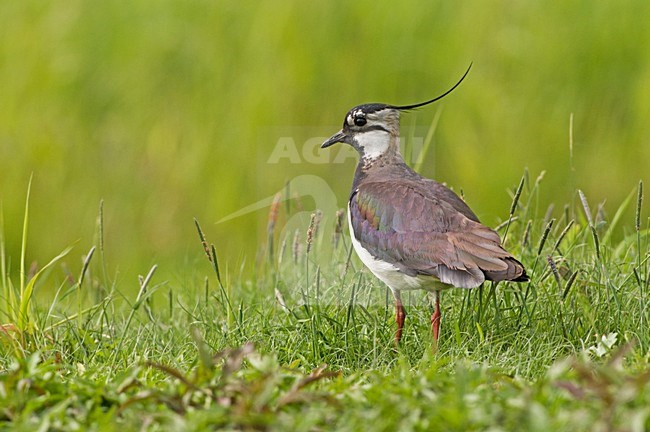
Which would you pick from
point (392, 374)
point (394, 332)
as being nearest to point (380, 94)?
point (394, 332)

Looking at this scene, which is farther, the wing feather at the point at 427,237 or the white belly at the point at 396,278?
the white belly at the point at 396,278

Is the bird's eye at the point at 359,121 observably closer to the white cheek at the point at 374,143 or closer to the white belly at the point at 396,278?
the white cheek at the point at 374,143

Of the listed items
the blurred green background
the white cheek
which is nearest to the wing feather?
the white cheek

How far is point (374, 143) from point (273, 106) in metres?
2.72

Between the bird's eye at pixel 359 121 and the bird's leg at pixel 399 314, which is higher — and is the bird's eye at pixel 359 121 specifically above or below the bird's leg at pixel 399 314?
above

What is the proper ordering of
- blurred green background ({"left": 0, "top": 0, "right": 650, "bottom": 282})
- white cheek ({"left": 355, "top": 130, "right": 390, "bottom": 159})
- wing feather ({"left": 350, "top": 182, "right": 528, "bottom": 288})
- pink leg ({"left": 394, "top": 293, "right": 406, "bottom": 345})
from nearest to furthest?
wing feather ({"left": 350, "top": 182, "right": 528, "bottom": 288}), pink leg ({"left": 394, "top": 293, "right": 406, "bottom": 345}), white cheek ({"left": 355, "top": 130, "right": 390, "bottom": 159}), blurred green background ({"left": 0, "top": 0, "right": 650, "bottom": 282})

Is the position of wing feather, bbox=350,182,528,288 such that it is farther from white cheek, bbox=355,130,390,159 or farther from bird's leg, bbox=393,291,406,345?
white cheek, bbox=355,130,390,159

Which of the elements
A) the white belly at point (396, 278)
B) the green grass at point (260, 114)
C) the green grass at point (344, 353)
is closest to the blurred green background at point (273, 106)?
the green grass at point (260, 114)

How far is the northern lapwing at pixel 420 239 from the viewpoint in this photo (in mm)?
5121

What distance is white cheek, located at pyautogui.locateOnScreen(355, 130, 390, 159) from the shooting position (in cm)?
632

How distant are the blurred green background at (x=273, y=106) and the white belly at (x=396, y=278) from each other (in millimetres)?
2780

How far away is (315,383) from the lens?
4.17 m

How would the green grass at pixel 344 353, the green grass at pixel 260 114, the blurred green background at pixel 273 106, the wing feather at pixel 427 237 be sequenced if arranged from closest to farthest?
the green grass at pixel 344 353
the wing feather at pixel 427 237
the green grass at pixel 260 114
the blurred green background at pixel 273 106

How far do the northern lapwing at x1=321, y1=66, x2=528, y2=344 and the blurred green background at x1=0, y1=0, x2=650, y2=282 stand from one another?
2.57 metres
